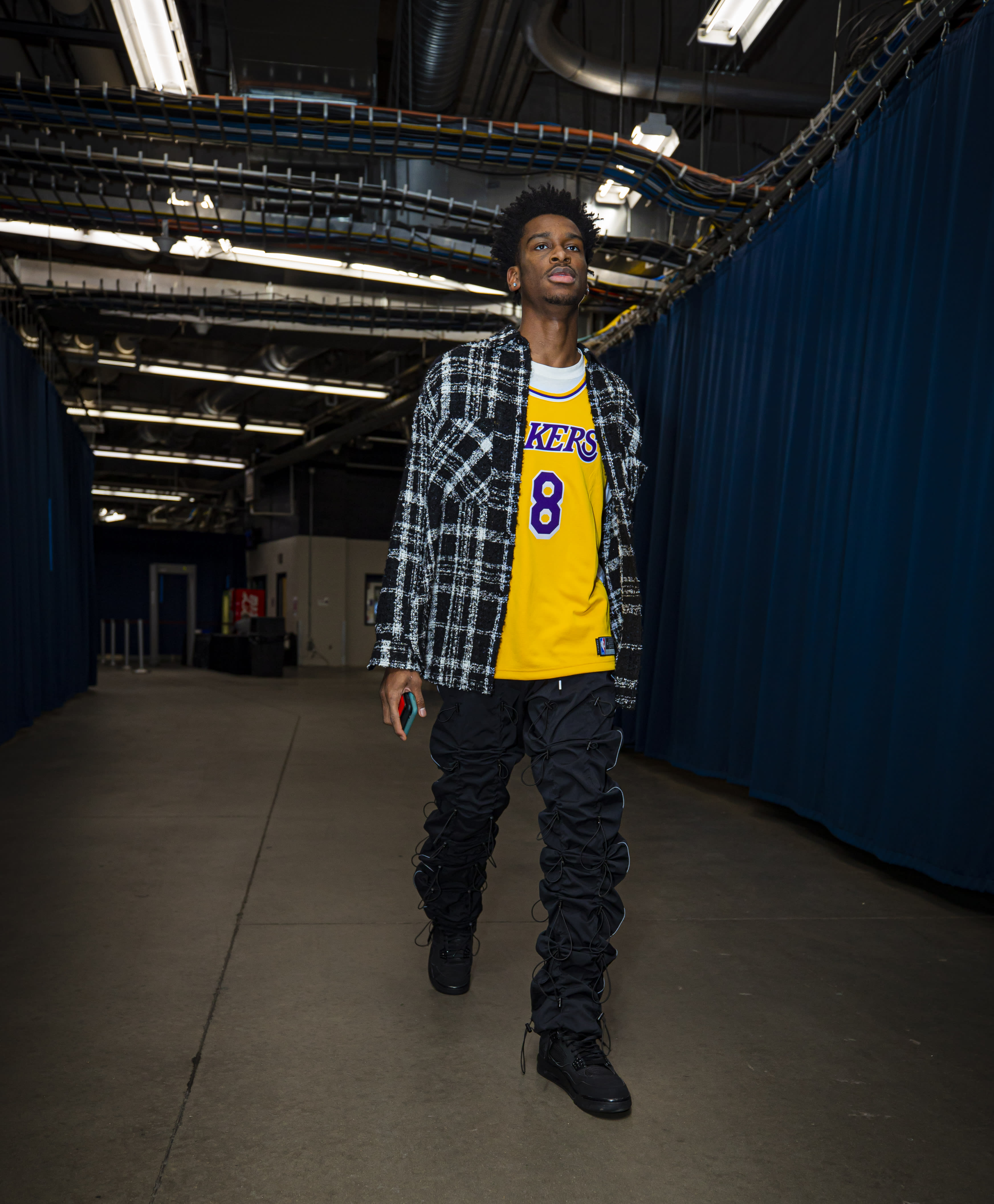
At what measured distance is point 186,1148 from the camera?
1.26 m

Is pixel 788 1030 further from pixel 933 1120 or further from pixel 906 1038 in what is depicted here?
pixel 933 1120

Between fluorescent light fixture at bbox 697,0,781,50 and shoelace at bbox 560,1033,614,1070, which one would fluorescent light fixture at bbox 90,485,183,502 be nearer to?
fluorescent light fixture at bbox 697,0,781,50

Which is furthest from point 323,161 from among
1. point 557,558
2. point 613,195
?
point 557,558

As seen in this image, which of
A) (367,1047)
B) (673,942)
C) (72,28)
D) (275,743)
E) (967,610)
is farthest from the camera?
(275,743)

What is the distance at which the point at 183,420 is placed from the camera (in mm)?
11766

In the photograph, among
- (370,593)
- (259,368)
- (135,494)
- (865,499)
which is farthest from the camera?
(135,494)

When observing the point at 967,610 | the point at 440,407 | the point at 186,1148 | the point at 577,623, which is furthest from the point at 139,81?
the point at 186,1148

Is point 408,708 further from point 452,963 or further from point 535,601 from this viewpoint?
point 452,963

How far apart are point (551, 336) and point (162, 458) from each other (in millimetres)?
14139

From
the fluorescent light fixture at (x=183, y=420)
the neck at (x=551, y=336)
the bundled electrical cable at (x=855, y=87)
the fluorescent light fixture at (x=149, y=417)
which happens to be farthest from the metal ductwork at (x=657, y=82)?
the fluorescent light fixture at (x=149, y=417)

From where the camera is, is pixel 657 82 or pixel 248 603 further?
pixel 248 603

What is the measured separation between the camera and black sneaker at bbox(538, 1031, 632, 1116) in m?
1.37

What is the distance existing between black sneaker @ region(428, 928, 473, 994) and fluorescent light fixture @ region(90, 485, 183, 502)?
18116 millimetres

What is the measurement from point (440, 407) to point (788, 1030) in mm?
1329
